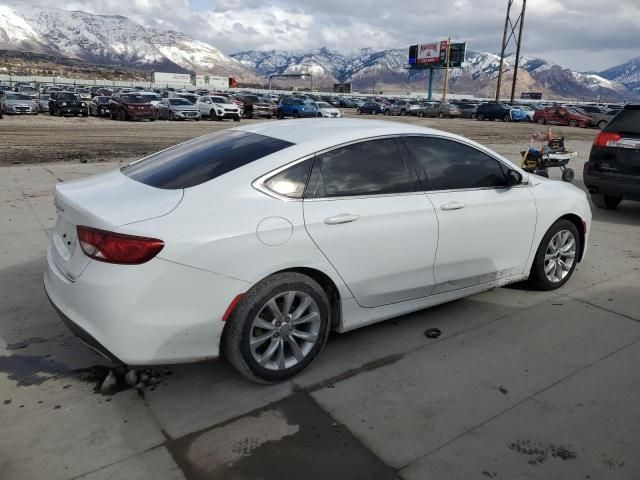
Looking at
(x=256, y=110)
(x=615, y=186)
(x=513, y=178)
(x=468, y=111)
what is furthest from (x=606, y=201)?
(x=468, y=111)

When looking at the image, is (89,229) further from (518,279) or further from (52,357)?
(518,279)

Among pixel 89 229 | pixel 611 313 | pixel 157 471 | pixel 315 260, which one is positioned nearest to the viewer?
pixel 157 471

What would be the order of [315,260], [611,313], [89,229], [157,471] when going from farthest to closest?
1. [611,313]
2. [315,260]
3. [89,229]
4. [157,471]

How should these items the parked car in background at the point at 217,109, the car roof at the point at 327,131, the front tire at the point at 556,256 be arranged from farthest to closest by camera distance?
the parked car in background at the point at 217,109
the front tire at the point at 556,256
the car roof at the point at 327,131

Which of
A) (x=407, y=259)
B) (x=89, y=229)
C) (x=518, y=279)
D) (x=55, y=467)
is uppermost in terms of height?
(x=89, y=229)

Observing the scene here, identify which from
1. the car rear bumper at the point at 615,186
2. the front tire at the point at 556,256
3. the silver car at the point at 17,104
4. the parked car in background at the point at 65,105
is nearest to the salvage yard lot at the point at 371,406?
the front tire at the point at 556,256

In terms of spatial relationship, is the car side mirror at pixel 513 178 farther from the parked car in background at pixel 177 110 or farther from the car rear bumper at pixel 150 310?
the parked car in background at pixel 177 110

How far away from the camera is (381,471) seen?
259 cm

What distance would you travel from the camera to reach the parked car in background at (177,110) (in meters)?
30.1

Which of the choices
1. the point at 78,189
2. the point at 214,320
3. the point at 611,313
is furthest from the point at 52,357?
the point at 611,313

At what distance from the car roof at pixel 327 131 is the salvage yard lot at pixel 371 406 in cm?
142

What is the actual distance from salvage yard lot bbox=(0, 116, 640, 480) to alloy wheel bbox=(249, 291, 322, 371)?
0.18 meters

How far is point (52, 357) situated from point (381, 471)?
229 cm

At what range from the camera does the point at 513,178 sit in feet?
14.3
